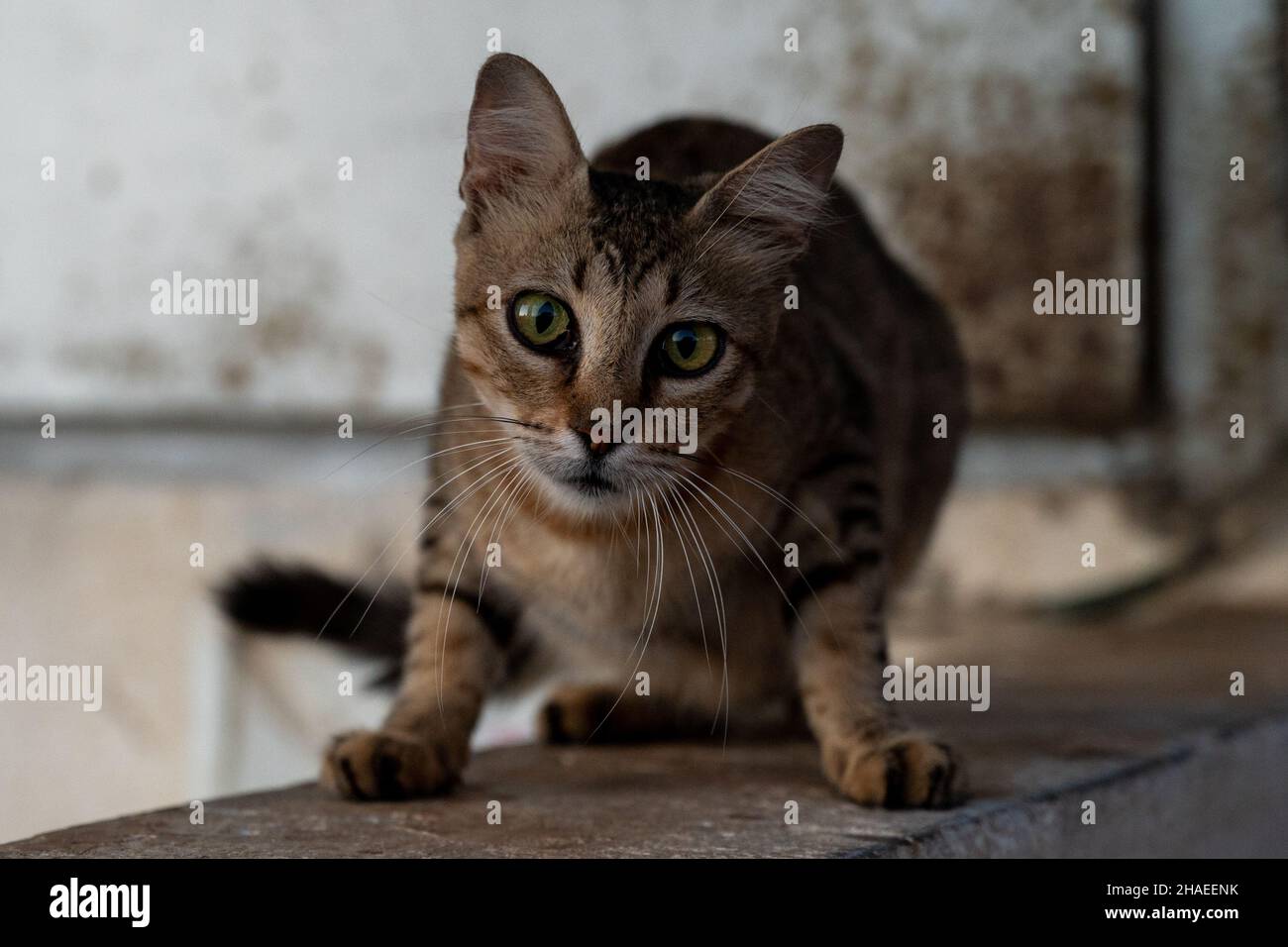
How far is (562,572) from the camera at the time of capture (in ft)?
5.07

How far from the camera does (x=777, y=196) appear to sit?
4.66 feet

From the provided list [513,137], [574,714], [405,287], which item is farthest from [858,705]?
[405,287]

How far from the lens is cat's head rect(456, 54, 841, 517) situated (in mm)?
1311

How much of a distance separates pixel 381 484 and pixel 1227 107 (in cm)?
231

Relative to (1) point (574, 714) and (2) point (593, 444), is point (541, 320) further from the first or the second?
(1) point (574, 714)

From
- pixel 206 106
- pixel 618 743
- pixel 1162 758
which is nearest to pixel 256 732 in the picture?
pixel 206 106

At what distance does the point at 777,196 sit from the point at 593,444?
0.35m

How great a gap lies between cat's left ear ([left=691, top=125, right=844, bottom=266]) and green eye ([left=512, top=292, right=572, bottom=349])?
0.18 metres

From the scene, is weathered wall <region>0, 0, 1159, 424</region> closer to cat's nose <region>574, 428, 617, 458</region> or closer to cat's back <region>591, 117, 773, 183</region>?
cat's back <region>591, 117, 773, 183</region>

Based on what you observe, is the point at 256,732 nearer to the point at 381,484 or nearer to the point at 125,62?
the point at 381,484

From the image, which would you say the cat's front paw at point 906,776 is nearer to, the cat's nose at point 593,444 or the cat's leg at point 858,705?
the cat's leg at point 858,705

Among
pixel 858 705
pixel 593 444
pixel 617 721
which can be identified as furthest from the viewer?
pixel 617 721

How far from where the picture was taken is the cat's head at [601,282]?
4.30ft

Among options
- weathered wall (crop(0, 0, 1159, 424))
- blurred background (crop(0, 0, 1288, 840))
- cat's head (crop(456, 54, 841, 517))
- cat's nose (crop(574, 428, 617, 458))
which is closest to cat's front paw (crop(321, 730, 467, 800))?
cat's head (crop(456, 54, 841, 517))
